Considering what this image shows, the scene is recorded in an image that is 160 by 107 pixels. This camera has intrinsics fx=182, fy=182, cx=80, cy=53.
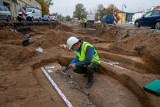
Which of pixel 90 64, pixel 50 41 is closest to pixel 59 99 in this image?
pixel 90 64

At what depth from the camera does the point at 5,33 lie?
12.4 m

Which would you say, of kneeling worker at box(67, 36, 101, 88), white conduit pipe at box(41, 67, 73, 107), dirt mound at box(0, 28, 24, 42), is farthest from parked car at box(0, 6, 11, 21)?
kneeling worker at box(67, 36, 101, 88)

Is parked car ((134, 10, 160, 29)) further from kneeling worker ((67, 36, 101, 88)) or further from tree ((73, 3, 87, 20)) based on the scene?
tree ((73, 3, 87, 20))

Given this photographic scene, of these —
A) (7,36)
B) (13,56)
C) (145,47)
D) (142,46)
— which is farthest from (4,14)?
(145,47)

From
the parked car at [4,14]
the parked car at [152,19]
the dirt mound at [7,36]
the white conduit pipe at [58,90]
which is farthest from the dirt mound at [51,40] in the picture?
the parked car at [4,14]

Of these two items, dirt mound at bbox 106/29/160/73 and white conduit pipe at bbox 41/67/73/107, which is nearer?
white conduit pipe at bbox 41/67/73/107

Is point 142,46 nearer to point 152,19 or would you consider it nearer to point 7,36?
point 152,19

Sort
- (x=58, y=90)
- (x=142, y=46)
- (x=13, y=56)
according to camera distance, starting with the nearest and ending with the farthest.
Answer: (x=58, y=90)
(x=13, y=56)
(x=142, y=46)

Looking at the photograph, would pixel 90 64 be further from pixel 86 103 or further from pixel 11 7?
pixel 11 7

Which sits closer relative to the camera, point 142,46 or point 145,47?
point 145,47

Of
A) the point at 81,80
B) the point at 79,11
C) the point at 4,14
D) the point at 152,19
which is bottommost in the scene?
the point at 81,80

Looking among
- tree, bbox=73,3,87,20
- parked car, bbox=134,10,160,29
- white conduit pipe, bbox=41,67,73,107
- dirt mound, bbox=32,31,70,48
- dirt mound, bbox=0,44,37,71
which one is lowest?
white conduit pipe, bbox=41,67,73,107

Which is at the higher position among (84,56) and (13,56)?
(84,56)

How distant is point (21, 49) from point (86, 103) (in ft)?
14.5
